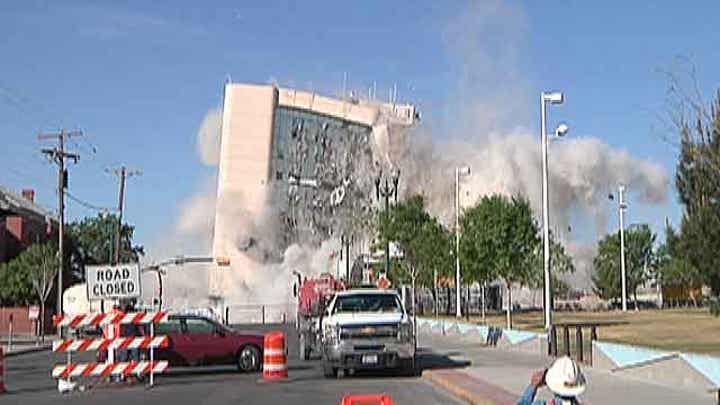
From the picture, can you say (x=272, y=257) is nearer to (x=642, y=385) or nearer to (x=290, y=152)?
(x=290, y=152)

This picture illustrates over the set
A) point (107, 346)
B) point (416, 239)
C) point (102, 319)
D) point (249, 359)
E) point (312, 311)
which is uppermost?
point (416, 239)

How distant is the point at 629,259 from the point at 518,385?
94.8 metres

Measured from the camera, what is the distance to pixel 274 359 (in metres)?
26.1

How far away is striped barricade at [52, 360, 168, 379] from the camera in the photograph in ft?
79.2

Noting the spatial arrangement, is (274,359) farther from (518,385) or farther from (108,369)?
(518,385)

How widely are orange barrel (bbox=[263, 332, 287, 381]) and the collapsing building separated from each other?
358 feet

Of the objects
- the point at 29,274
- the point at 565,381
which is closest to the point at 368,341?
the point at 565,381

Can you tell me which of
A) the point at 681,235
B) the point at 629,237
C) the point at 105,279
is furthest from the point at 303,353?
the point at 629,237

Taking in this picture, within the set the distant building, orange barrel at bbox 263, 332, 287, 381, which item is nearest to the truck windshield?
orange barrel at bbox 263, 332, 287, 381

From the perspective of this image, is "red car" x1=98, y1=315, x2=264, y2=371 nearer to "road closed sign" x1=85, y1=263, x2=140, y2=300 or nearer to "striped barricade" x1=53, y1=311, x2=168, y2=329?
"road closed sign" x1=85, y1=263, x2=140, y2=300

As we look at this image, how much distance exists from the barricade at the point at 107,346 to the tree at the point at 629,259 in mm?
92335

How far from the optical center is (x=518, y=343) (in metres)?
37.3

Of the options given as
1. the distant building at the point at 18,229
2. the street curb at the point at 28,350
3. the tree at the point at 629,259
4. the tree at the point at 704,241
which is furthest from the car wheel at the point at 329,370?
the tree at the point at 629,259

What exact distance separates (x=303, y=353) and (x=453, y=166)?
121m
